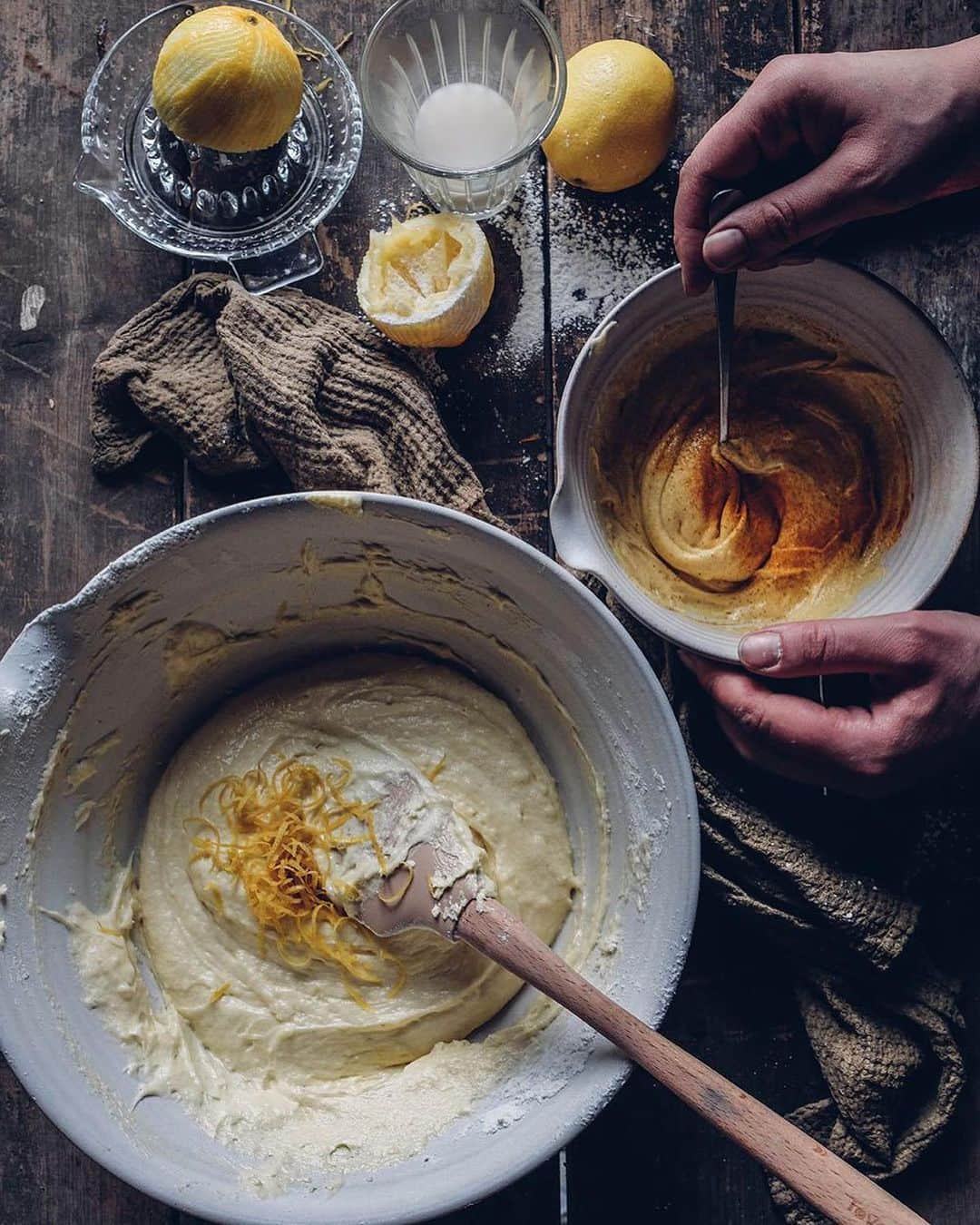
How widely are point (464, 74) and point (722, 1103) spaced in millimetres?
1246

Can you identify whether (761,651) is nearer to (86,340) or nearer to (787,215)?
(787,215)

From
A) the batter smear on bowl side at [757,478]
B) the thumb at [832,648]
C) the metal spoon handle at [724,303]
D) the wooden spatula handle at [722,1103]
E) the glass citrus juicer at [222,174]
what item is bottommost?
the wooden spatula handle at [722,1103]

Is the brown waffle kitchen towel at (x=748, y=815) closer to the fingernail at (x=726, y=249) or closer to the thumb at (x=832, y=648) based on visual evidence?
the thumb at (x=832, y=648)

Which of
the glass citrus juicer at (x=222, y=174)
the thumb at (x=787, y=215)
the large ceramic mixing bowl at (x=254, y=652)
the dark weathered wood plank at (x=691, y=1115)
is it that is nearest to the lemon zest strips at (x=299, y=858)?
the large ceramic mixing bowl at (x=254, y=652)

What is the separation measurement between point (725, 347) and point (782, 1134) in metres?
0.84

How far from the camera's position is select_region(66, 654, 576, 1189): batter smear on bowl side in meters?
1.26

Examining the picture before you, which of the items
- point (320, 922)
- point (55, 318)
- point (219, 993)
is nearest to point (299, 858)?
point (320, 922)

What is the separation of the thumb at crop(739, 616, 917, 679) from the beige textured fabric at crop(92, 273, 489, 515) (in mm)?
383

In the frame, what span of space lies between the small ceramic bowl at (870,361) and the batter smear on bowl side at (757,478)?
0.09ft

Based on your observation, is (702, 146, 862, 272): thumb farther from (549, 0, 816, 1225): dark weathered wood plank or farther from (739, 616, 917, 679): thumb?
(739, 616, 917, 679): thumb

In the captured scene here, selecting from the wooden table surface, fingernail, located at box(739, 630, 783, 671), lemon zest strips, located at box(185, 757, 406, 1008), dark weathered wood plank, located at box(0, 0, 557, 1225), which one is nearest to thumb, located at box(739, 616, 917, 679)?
fingernail, located at box(739, 630, 783, 671)

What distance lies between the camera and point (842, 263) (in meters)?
1.26

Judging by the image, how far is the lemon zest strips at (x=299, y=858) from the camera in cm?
129

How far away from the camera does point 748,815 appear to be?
1335mm
